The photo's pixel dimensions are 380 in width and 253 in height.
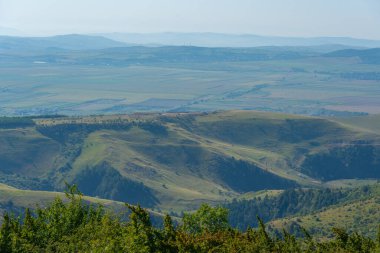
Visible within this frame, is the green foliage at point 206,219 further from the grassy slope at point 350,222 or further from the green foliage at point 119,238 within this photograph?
→ the grassy slope at point 350,222

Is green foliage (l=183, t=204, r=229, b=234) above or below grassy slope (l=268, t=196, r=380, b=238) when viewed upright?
above

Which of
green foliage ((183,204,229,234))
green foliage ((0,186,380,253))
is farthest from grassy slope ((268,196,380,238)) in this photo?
green foliage ((0,186,380,253))

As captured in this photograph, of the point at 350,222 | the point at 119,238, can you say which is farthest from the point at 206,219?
the point at 350,222

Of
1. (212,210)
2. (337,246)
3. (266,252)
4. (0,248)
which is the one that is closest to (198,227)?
(212,210)

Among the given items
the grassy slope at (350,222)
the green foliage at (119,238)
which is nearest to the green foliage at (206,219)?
the green foliage at (119,238)

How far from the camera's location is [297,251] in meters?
57.9

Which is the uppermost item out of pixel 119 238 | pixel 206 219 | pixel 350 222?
pixel 119 238

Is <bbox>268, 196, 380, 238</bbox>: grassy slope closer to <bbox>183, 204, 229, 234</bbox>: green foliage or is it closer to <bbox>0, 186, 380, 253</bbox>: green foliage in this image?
<bbox>183, 204, 229, 234</bbox>: green foliage

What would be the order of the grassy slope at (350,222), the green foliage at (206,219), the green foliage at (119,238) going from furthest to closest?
the grassy slope at (350,222) < the green foliage at (206,219) < the green foliage at (119,238)

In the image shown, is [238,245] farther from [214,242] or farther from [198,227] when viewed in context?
[198,227]

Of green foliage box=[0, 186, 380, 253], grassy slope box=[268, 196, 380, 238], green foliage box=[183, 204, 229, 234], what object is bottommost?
grassy slope box=[268, 196, 380, 238]

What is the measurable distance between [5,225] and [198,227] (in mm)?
26239

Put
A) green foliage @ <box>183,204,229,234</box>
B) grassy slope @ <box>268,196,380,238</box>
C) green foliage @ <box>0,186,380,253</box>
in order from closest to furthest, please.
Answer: green foliage @ <box>0,186,380,253</box>, green foliage @ <box>183,204,229,234</box>, grassy slope @ <box>268,196,380,238</box>

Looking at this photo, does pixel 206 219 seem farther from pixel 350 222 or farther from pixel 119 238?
pixel 350 222
